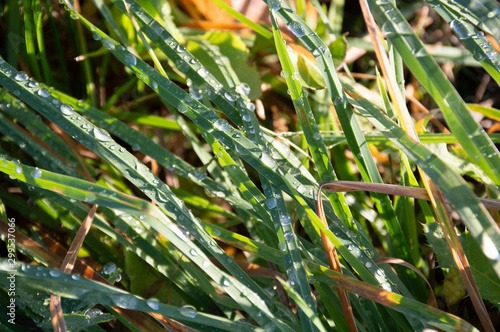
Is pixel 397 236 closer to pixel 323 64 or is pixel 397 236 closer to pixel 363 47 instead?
pixel 323 64

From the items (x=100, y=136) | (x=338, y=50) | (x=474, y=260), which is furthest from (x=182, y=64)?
(x=474, y=260)

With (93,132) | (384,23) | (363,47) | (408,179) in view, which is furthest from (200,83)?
(363,47)

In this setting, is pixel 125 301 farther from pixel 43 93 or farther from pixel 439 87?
pixel 439 87

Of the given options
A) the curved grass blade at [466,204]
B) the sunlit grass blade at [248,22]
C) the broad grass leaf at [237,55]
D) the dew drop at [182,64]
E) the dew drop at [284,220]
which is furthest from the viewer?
the broad grass leaf at [237,55]

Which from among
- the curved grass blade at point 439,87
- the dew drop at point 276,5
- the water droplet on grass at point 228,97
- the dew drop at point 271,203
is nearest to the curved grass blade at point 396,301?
the dew drop at point 271,203

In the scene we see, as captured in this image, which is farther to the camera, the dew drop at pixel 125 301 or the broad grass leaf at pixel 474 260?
the broad grass leaf at pixel 474 260

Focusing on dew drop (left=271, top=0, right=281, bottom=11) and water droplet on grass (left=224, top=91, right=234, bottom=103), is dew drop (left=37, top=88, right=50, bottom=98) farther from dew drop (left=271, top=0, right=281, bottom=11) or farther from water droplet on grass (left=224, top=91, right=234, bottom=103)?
dew drop (left=271, top=0, right=281, bottom=11)

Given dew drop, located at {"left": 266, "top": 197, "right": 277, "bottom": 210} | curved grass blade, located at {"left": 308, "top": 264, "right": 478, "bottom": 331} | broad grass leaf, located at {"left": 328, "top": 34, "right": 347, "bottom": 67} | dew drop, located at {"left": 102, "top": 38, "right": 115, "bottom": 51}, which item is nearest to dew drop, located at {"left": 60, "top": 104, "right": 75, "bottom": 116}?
dew drop, located at {"left": 102, "top": 38, "right": 115, "bottom": 51}

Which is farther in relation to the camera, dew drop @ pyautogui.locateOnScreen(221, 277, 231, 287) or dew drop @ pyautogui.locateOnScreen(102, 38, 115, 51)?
dew drop @ pyautogui.locateOnScreen(102, 38, 115, 51)

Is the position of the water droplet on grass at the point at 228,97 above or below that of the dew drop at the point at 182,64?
below

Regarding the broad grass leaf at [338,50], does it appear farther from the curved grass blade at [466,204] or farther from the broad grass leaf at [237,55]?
the curved grass blade at [466,204]

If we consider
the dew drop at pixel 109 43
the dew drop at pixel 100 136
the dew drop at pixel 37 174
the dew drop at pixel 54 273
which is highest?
the dew drop at pixel 109 43
